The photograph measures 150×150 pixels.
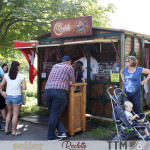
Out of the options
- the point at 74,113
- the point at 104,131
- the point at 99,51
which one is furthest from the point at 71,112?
the point at 99,51

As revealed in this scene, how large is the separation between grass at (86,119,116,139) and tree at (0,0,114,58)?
527 centimetres

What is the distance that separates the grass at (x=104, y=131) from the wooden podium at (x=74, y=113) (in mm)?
310

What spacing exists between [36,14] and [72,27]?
2970 mm

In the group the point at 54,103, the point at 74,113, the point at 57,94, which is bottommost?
the point at 74,113

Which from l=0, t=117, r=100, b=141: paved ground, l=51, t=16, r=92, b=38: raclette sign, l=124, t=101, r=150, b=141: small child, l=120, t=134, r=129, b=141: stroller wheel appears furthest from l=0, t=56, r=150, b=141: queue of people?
l=51, t=16, r=92, b=38: raclette sign

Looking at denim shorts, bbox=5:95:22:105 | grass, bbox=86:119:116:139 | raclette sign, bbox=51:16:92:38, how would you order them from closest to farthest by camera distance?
denim shorts, bbox=5:95:22:105, grass, bbox=86:119:116:139, raclette sign, bbox=51:16:92:38

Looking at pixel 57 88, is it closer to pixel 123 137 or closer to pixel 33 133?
pixel 33 133

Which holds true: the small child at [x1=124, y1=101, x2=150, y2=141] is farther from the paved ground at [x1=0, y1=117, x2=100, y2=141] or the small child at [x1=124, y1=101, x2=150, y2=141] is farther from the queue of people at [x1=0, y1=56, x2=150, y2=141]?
the paved ground at [x1=0, y1=117, x2=100, y2=141]

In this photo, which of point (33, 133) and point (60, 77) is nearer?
point (60, 77)

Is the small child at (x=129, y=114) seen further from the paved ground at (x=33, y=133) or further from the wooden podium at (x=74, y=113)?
the wooden podium at (x=74, y=113)

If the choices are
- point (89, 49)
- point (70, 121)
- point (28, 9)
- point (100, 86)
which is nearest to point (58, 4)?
point (28, 9)

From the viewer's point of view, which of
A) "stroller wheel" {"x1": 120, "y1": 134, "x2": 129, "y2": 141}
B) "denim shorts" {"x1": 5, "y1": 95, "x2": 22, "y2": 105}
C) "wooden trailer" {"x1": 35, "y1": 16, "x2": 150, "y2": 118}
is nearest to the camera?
"stroller wheel" {"x1": 120, "y1": 134, "x2": 129, "y2": 141}

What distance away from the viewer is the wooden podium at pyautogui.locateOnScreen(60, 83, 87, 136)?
522cm

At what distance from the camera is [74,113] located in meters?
→ 5.38
